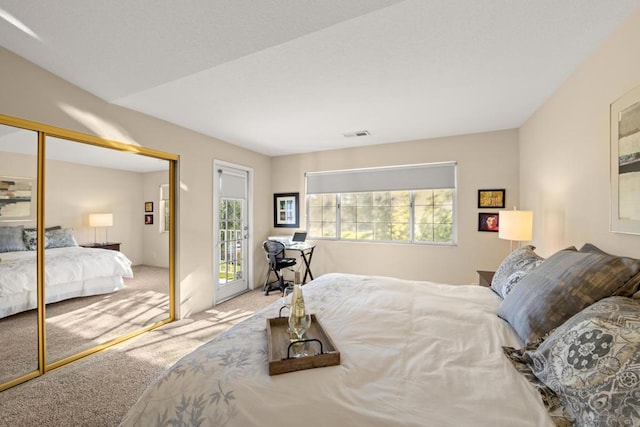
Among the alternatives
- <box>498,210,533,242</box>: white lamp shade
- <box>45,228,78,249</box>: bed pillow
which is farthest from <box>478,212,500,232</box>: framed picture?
<box>45,228,78,249</box>: bed pillow

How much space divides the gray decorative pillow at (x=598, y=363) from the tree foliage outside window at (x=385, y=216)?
2.90 meters

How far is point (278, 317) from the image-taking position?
1515 mm

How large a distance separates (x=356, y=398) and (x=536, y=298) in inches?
41.4

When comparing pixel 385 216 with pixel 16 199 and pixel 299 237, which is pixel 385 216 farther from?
pixel 16 199

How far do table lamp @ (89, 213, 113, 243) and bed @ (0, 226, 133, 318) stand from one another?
0.17 meters

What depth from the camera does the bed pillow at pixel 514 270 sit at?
1.70 m

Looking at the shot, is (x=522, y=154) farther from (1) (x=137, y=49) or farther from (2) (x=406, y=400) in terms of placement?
(1) (x=137, y=49)

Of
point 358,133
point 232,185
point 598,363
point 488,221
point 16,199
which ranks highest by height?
point 358,133

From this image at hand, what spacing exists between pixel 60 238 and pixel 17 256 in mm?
295

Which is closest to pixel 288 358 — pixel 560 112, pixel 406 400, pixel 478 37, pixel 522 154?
pixel 406 400

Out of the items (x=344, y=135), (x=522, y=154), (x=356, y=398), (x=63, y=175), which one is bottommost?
(x=356, y=398)

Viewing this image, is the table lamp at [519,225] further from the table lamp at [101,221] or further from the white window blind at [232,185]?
the table lamp at [101,221]

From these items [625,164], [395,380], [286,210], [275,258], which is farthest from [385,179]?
[395,380]

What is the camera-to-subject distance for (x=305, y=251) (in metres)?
4.57
